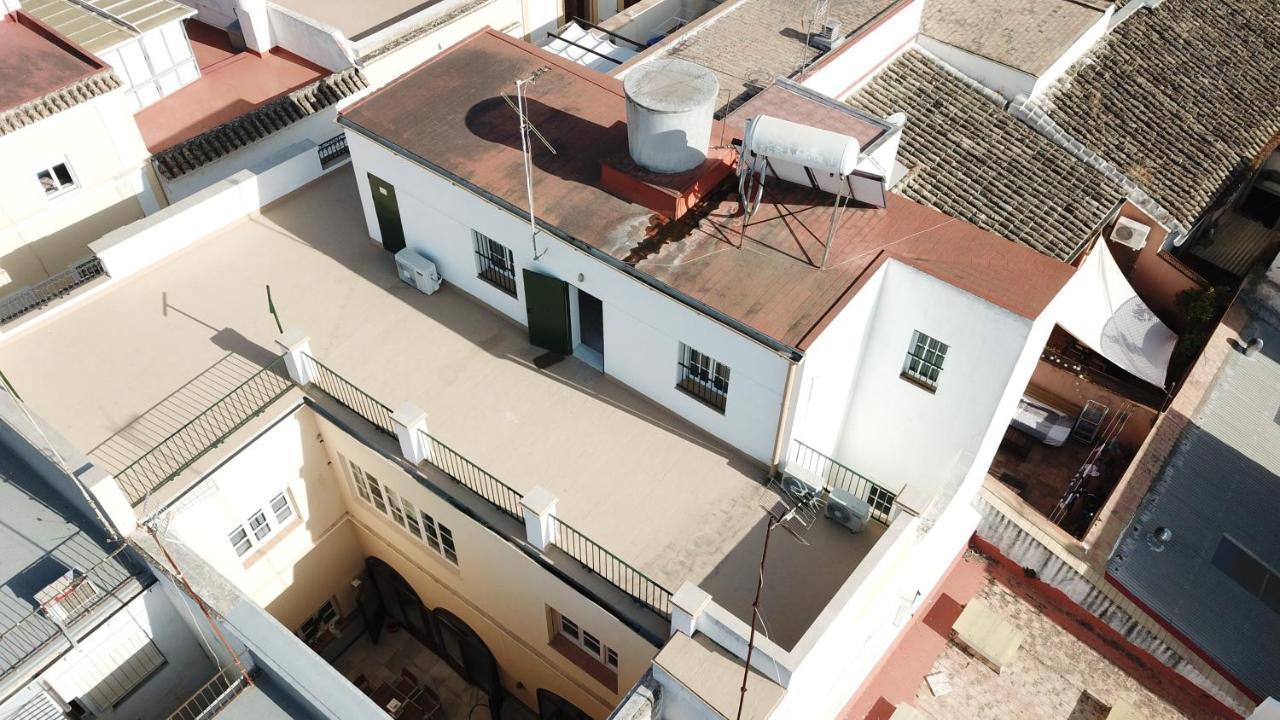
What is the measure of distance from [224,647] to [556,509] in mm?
6691

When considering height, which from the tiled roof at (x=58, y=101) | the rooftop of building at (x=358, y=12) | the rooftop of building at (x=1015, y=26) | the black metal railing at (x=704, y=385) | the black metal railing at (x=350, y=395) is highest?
the tiled roof at (x=58, y=101)

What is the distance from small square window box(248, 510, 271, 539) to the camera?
68.1 ft

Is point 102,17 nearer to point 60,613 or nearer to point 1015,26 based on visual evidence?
point 60,613

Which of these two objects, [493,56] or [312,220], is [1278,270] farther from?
[312,220]

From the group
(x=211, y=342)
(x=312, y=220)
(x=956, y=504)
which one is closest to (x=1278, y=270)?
(x=956, y=504)

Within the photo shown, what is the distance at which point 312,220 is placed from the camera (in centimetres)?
2464

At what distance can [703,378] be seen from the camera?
19266 mm

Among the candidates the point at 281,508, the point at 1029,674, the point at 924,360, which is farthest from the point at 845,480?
the point at 281,508

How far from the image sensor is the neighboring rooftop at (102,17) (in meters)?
26.9

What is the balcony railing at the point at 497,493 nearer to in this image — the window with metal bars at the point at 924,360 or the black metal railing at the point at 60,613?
the black metal railing at the point at 60,613

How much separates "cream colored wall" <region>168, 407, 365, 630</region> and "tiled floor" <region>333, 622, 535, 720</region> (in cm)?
135

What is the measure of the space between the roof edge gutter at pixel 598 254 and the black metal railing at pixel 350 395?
485cm

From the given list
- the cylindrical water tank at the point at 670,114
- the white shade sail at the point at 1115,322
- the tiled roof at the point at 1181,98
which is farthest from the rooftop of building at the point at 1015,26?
the cylindrical water tank at the point at 670,114

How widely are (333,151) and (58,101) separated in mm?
6715
